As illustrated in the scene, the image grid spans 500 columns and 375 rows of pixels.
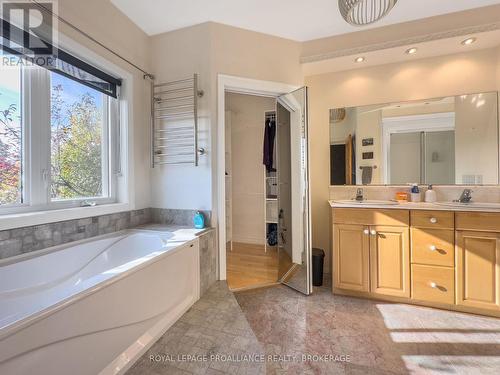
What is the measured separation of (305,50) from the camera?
2408 mm

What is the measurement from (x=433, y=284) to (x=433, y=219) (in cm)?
54


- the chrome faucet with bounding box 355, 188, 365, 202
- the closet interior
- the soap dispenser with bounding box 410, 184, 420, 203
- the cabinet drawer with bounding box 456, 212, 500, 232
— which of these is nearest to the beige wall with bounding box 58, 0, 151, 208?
the closet interior

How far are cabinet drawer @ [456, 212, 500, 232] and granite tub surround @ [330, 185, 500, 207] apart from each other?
1.68ft

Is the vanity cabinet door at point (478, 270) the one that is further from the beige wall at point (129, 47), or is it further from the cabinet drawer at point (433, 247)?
the beige wall at point (129, 47)

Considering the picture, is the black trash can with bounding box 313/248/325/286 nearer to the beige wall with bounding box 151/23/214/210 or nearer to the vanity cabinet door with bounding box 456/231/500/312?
the vanity cabinet door with bounding box 456/231/500/312

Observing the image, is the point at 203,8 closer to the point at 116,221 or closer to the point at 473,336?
the point at 116,221

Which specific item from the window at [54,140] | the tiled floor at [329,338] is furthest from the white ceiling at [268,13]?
the tiled floor at [329,338]

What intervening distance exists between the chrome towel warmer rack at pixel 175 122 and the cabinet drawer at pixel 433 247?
79.9 inches

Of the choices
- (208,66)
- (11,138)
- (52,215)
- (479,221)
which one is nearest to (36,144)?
(11,138)

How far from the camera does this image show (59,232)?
1567 millimetres

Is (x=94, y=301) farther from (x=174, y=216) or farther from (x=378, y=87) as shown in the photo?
(x=378, y=87)

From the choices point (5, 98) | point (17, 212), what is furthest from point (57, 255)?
point (5, 98)

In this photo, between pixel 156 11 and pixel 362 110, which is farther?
pixel 362 110

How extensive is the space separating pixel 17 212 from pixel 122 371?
3.77 ft
